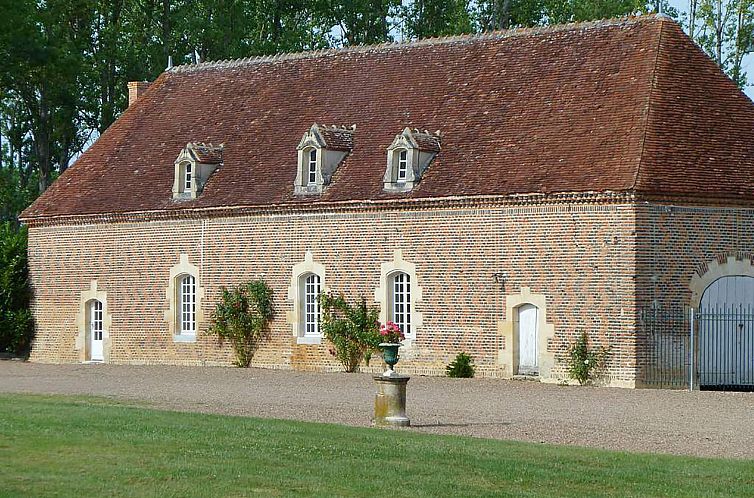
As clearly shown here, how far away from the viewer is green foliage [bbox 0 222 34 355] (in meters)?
40.9

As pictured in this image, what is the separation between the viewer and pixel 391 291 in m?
33.7

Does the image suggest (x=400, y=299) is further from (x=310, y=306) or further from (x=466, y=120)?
(x=466, y=120)

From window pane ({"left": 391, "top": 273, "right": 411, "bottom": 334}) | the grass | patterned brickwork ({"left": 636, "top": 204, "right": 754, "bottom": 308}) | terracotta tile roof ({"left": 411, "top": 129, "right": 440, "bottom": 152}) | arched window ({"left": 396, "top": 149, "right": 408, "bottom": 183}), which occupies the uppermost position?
terracotta tile roof ({"left": 411, "top": 129, "right": 440, "bottom": 152})

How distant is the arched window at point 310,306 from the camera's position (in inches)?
1387

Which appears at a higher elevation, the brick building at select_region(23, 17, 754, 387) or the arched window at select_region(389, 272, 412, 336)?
the brick building at select_region(23, 17, 754, 387)

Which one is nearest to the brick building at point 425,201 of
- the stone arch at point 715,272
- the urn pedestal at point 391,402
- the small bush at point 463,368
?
the stone arch at point 715,272

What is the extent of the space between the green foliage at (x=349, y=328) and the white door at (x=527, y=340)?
358 centimetres

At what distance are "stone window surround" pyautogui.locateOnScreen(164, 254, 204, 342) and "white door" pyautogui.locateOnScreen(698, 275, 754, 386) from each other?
12687 millimetres

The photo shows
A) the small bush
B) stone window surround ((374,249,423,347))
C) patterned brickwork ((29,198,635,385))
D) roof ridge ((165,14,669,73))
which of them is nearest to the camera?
patterned brickwork ((29,198,635,385))

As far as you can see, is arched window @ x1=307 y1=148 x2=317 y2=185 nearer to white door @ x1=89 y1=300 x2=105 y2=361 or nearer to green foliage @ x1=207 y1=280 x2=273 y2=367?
green foliage @ x1=207 y1=280 x2=273 y2=367

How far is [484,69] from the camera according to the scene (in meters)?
35.2

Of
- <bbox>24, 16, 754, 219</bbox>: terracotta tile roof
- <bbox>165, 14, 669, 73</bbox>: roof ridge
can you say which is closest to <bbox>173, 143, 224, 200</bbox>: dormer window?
<bbox>24, 16, 754, 219</bbox>: terracotta tile roof

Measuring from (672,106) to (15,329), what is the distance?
19.0 metres

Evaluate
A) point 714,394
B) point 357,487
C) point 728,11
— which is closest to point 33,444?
point 357,487
